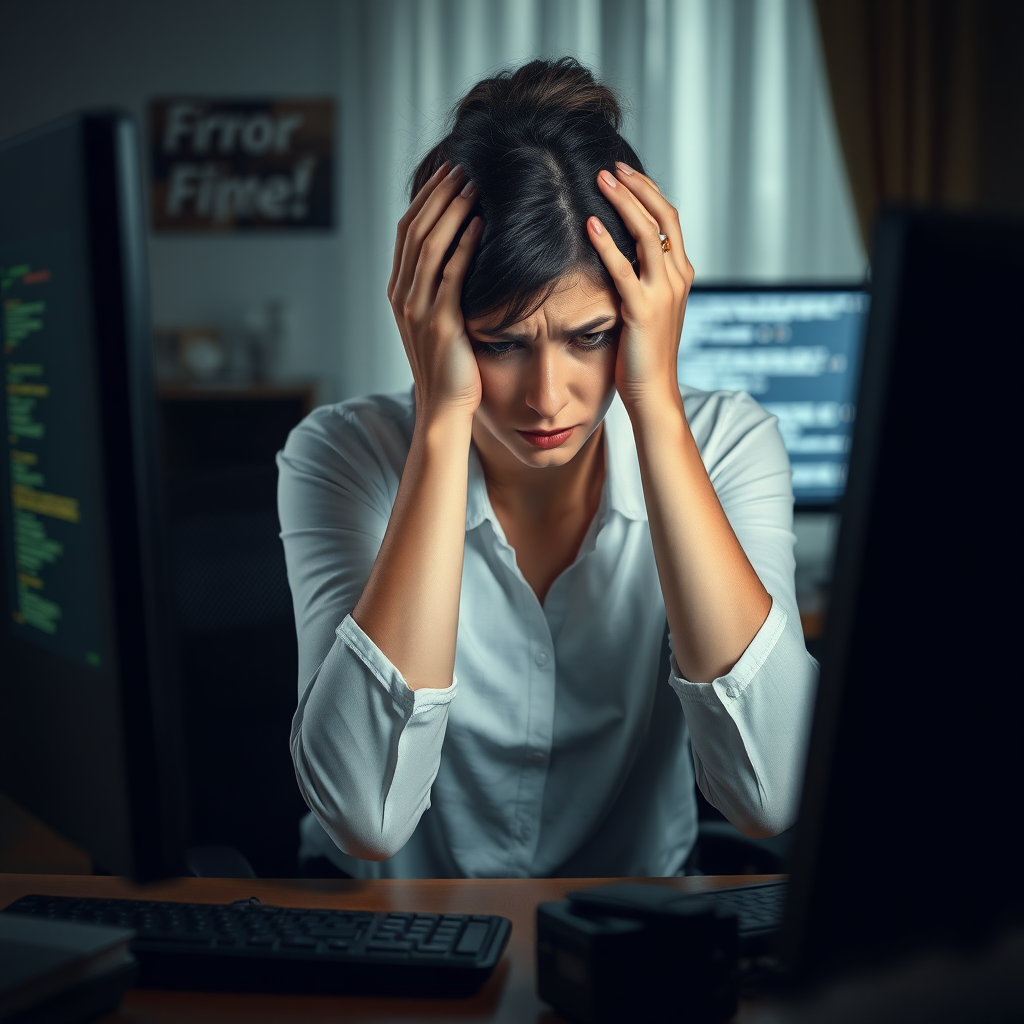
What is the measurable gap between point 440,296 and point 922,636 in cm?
71

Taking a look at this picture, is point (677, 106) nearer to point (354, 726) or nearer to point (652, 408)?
point (652, 408)

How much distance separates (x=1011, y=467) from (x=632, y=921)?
340 millimetres

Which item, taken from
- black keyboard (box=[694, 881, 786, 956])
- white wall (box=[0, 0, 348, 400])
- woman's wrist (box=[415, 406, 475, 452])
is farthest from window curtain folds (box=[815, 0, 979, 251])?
black keyboard (box=[694, 881, 786, 956])

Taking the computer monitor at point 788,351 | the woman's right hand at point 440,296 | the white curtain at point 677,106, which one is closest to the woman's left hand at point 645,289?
the woman's right hand at point 440,296

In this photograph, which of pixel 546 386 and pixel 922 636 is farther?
pixel 546 386

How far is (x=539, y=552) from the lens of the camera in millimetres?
1231

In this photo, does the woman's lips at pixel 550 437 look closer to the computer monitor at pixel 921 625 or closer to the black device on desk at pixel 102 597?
the black device on desk at pixel 102 597

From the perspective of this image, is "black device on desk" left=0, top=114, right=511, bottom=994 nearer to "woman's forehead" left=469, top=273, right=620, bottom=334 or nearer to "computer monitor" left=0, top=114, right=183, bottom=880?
"computer monitor" left=0, top=114, right=183, bottom=880

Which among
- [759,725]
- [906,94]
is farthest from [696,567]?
[906,94]

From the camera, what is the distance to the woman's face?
1.00 meters

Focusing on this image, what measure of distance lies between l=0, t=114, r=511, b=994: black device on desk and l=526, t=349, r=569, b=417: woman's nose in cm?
50

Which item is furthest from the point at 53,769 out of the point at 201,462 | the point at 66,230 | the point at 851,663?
the point at 201,462

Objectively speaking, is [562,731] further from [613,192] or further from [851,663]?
[851,663]

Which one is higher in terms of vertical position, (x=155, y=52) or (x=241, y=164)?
(x=155, y=52)
